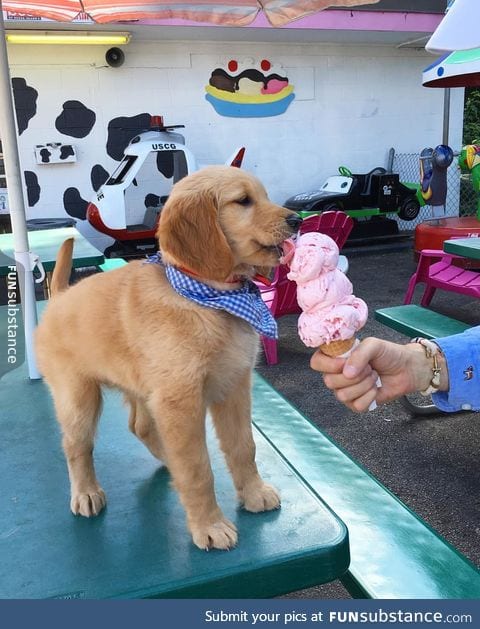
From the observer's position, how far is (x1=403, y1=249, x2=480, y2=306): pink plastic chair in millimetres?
5207

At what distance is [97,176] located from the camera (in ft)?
29.6

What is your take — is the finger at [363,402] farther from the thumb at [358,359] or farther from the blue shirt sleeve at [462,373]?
the blue shirt sleeve at [462,373]

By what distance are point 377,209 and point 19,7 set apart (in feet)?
22.9

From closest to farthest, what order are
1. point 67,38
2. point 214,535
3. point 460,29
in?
point 214,535
point 460,29
point 67,38

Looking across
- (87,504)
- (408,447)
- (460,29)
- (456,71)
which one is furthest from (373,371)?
(456,71)

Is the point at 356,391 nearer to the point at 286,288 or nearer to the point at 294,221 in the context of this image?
the point at 294,221

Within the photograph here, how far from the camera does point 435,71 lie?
7168mm

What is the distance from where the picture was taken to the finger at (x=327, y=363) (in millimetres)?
1307

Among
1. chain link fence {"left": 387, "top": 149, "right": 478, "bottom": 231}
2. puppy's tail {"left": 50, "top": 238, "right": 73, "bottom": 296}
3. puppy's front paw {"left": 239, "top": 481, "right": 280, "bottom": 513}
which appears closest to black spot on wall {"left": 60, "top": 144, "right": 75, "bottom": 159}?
chain link fence {"left": 387, "top": 149, "right": 478, "bottom": 231}

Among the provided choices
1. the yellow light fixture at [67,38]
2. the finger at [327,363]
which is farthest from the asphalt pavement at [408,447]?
the yellow light fixture at [67,38]

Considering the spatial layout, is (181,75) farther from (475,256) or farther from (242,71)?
(475,256)

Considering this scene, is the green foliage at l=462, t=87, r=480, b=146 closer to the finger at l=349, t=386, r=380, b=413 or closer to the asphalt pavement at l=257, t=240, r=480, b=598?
the asphalt pavement at l=257, t=240, r=480, b=598

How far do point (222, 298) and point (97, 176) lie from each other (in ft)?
26.4

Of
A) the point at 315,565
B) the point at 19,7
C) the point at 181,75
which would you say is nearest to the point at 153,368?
the point at 315,565
